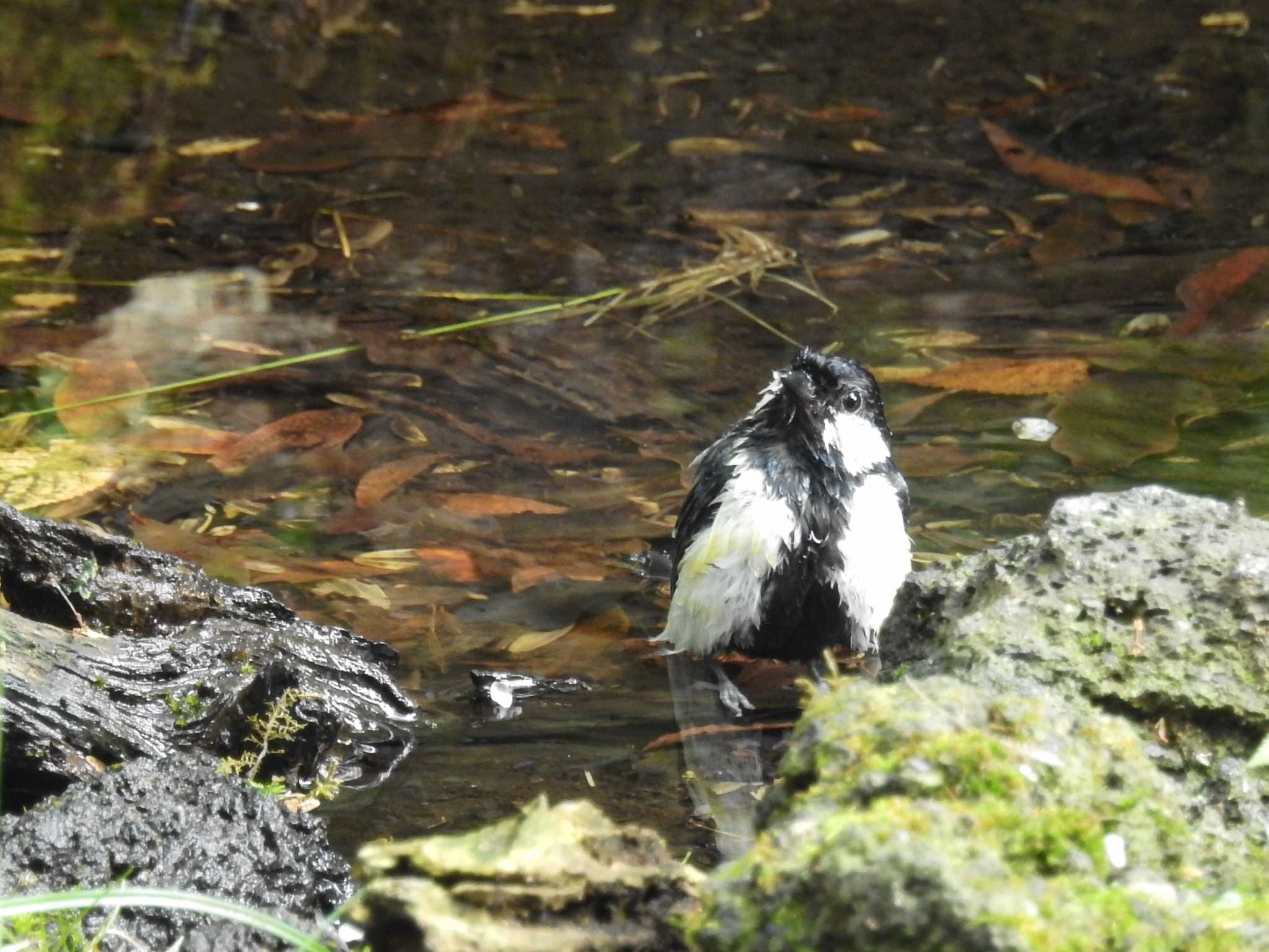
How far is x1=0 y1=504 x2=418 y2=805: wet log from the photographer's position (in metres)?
3.21

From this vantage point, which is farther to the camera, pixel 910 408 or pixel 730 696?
pixel 910 408

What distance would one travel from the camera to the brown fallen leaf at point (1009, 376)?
5.97 metres

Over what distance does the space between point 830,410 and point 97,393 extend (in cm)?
290

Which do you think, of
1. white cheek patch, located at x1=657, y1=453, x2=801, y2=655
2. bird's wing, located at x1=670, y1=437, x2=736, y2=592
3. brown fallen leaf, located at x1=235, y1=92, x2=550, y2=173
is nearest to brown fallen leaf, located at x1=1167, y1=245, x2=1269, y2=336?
bird's wing, located at x1=670, y1=437, x2=736, y2=592

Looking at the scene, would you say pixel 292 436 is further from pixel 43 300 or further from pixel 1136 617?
pixel 1136 617

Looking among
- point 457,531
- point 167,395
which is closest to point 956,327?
point 457,531

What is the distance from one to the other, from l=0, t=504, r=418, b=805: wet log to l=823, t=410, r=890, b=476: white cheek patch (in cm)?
129

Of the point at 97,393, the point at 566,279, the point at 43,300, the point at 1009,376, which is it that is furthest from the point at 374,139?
the point at 1009,376

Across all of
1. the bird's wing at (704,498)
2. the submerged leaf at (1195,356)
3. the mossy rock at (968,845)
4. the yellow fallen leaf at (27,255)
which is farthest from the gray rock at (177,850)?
the yellow fallen leaf at (27,255)

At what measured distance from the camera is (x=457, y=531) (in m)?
5.17

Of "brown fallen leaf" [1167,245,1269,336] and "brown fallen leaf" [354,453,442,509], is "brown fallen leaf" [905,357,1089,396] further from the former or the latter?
"brown fallen leaf" [354,453,442,509]

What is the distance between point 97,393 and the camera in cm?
594

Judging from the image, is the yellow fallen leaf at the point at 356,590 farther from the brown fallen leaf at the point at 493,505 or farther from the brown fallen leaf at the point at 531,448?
the brown fallen leaf at the point at 531,448

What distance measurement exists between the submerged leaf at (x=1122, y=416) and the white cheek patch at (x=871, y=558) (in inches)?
52.1
